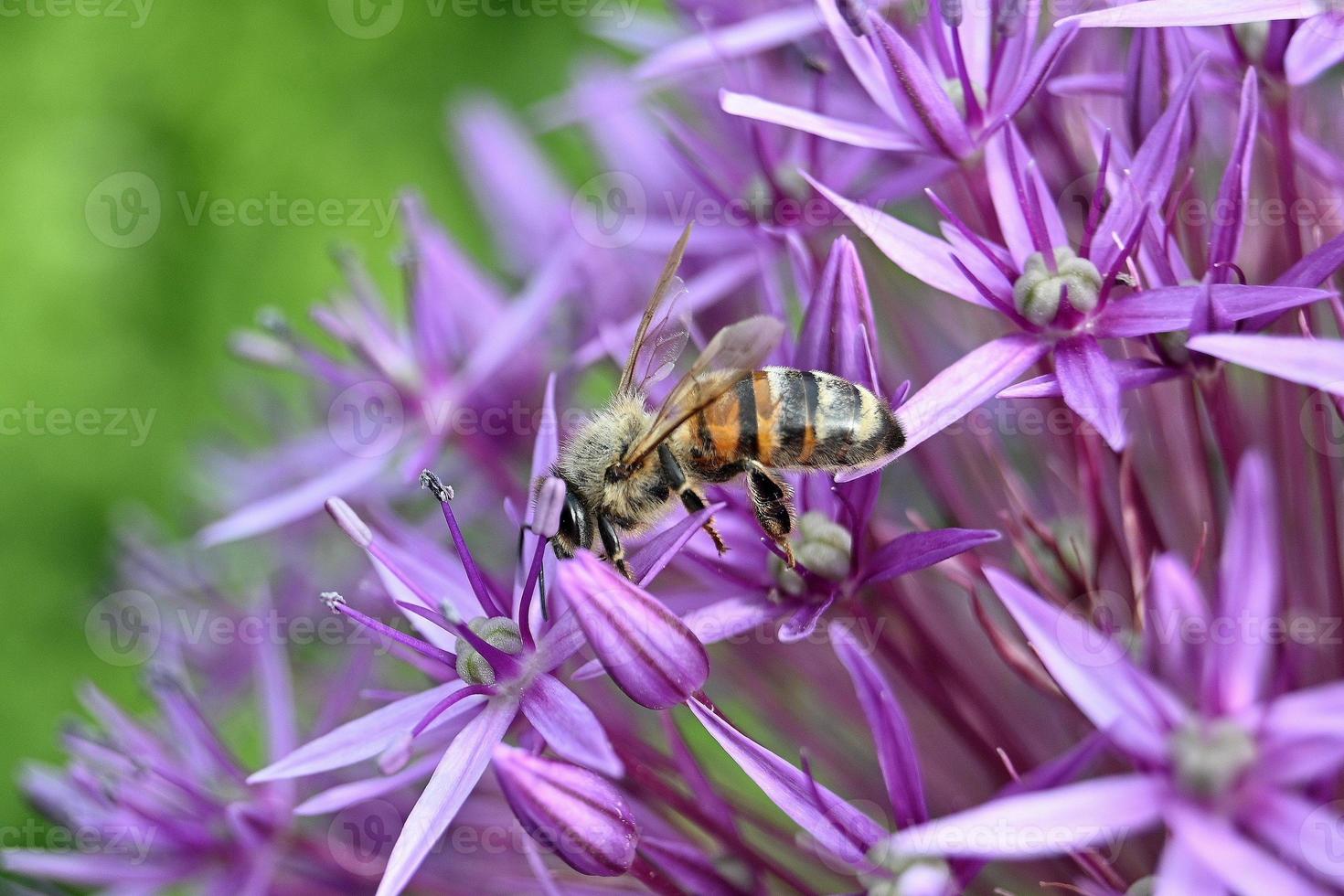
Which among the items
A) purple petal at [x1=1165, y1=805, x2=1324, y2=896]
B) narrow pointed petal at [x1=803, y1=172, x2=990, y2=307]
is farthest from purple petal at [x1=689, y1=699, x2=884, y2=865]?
narrow pointed petal at [x1=803, y1=172, x2=990, y2=307]

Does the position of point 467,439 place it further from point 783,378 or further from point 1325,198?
point 1325,198

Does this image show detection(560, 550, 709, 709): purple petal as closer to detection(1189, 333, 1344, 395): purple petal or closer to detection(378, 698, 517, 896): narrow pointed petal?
detection(378, 698, 517, 896): narrow pointed petal

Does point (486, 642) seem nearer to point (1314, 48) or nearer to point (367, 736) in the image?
Answer: point (367, 736)

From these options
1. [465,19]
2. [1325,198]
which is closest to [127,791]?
[1325,198]

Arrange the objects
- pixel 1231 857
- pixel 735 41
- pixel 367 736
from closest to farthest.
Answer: pixel 1231 857
pixel 367 736
pixel 735 41

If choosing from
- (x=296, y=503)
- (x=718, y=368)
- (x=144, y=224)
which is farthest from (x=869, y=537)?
(x=144, y=224)
